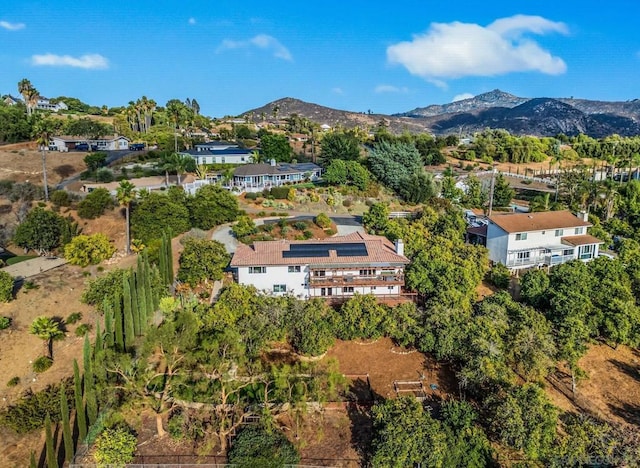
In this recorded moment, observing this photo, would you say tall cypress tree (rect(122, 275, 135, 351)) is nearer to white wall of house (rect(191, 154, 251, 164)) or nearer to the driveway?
the driveway

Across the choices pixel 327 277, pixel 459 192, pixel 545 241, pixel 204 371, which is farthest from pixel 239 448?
pixel 459 192

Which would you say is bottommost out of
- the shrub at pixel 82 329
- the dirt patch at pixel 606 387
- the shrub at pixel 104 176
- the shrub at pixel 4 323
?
the dirt patch at pixel 606 387

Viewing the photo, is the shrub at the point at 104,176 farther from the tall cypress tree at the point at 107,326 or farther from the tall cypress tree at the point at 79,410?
the tall cypress tree at the point at 79,410

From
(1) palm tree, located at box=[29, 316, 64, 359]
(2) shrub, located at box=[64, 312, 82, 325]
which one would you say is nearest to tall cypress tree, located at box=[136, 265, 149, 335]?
(1) palm tree, located at box=[29, 316, 64, 359]

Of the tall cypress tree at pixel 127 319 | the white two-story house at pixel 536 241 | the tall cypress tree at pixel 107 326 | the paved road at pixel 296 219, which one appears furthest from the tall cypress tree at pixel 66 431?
the white two-story house at pixel 536 241

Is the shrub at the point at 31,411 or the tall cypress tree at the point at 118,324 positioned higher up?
the tall cypress tree at the point at 118,324

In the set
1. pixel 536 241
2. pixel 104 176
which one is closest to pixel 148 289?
pixel 536 241

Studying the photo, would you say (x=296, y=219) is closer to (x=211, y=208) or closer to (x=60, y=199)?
(x=211, y=208)
